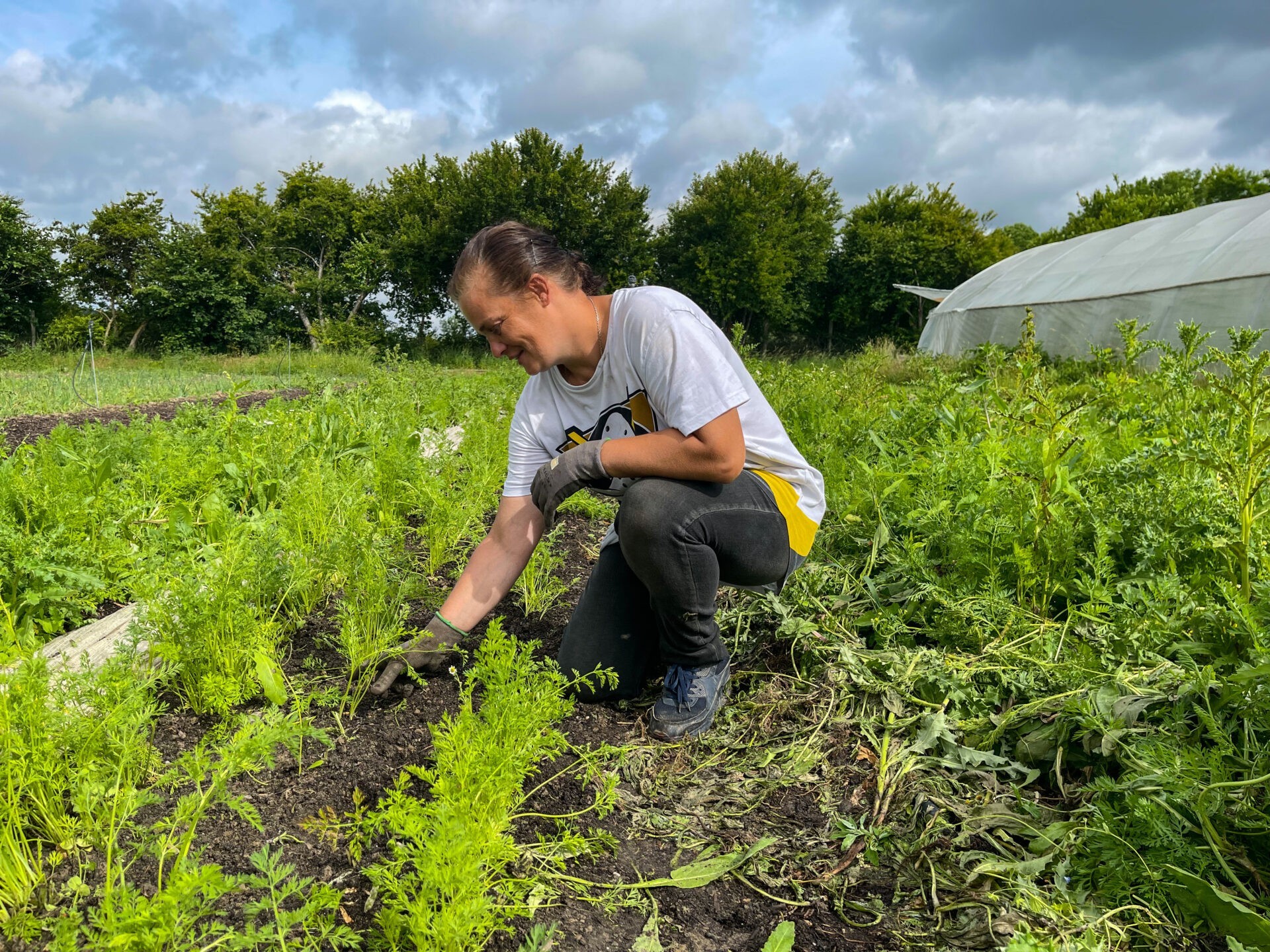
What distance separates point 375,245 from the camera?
2584 centimetres

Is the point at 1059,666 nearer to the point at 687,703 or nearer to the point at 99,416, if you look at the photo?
the point at 687,703

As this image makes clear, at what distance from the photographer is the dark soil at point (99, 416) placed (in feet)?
17.1

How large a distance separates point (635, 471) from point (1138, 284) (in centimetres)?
1197

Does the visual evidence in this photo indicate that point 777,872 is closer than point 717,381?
Yes

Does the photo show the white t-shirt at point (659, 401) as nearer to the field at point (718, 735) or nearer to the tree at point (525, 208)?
the field at point (718, 735)

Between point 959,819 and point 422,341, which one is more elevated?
point 422,341

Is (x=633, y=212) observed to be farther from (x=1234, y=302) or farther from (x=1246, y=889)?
(x=1246, y=889)

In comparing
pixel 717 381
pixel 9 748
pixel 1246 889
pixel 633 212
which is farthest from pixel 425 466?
pixel 633 212

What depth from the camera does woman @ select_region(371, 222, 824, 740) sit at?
6.56ft

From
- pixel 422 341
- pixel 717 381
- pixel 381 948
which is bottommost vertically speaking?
pixel 381 948

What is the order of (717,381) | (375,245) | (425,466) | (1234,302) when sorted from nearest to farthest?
1. (717,381)
2. (425,466)
3. (1234,302)
4. (375,245)

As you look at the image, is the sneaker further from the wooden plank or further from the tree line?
the tree line

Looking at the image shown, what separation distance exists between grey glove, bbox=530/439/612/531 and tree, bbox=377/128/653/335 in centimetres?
2144

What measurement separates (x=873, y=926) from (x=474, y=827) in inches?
30.7
